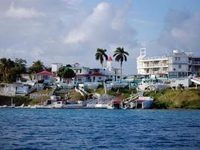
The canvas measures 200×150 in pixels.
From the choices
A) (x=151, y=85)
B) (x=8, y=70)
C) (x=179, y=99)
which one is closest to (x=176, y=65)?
(x=151, y=85)

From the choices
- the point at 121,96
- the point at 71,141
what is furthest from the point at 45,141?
the point at 121,96

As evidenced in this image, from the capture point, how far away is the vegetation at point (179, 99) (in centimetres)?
14938

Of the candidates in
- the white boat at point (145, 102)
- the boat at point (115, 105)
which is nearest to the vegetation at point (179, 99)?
the white boat at point (145, 102)

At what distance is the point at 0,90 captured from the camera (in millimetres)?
183250

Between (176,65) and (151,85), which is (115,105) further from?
(176,65)

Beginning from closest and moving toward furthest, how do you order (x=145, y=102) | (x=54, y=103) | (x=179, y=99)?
(x=179, y=99) → (x=145, y=102) → (x=54, y=103)

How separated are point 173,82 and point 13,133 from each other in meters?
118

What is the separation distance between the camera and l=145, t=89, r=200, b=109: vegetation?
149 metres

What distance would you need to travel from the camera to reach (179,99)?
15125 cm

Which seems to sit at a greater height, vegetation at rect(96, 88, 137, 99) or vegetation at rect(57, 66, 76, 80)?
vegetation at rect(57, 66, 76, 80)

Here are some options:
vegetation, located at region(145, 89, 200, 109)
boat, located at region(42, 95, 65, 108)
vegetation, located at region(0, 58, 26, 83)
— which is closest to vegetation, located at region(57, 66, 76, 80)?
vegetation, located at region(0, 58, 26, 83)

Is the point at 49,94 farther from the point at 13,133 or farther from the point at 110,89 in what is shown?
the point at 13,133

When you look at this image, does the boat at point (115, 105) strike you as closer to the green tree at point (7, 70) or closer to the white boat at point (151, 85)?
the white boat at point (151, 85)

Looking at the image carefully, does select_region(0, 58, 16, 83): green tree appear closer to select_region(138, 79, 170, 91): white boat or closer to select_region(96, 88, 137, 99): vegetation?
select_region(96, 88, 137, 99): vegetation
